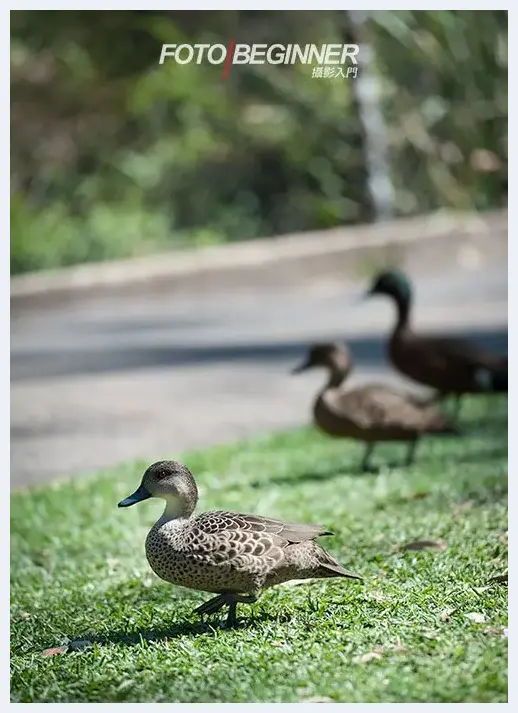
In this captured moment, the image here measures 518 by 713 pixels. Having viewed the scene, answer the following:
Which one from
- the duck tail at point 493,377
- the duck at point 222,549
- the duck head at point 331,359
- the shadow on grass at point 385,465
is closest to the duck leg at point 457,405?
the duck tail at point 493,377

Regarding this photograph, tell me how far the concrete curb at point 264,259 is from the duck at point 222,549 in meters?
5.38

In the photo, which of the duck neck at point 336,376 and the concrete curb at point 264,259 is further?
the concrete curb at point 264,259

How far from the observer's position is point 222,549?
3.85 meters

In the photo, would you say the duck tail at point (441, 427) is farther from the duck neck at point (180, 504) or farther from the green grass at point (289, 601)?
the duck neck at point (180, 504)

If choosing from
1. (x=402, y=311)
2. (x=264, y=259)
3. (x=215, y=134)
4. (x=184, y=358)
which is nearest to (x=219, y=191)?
(x=215, y=134)

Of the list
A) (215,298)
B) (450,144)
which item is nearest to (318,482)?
(215,298)

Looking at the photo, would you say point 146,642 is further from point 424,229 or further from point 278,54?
point 424,229

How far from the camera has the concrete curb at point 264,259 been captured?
9.34 meters

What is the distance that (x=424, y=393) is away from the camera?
842 centimetres

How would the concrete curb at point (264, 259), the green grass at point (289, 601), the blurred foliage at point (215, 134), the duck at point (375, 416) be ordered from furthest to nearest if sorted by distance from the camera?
the blurred foliage at point (215, 134) → the concrete curb at point (264, 259) → the duck at point (375, 416) → the green grass at point (289, 601)

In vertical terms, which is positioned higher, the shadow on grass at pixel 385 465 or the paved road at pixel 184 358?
the paved road at pixel 184 358

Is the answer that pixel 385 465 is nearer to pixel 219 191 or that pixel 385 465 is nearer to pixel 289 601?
pixel 289 601
